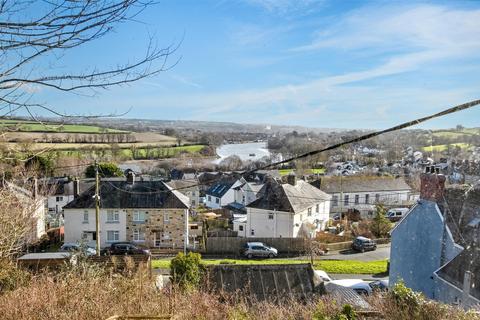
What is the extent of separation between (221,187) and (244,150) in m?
17.1

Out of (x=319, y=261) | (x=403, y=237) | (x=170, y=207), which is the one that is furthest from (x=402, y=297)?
(x=170, y=207)

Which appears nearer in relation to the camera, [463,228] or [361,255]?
[463,228]

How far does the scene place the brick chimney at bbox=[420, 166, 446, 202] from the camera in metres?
11.3

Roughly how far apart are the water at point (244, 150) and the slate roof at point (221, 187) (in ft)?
30.6

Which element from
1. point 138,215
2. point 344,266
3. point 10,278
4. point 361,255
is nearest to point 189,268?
point 10,278

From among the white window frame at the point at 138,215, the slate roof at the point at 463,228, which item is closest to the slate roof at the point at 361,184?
the white window frame at the point at 138,215

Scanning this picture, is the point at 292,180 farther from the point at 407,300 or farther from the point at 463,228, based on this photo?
the point at 407,300

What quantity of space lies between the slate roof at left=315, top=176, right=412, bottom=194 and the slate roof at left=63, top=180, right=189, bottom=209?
628 inches

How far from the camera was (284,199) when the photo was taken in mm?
24719

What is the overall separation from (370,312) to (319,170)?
39931 millimetres

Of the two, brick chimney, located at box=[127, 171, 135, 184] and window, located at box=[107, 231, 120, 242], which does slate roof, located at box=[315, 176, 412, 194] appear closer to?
brick chimney, located at box=[127, 171, 135, 184]

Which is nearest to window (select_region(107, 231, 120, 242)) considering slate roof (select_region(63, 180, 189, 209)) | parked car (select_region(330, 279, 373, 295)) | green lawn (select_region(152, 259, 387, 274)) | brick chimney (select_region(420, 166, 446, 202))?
slate roof (select_region(63, 180, 189, 209))

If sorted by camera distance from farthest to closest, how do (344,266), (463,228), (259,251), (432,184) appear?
(259,251) < (344,266) < (432,184) < (463,228)

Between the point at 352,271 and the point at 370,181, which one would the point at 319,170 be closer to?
the point at 370,181
